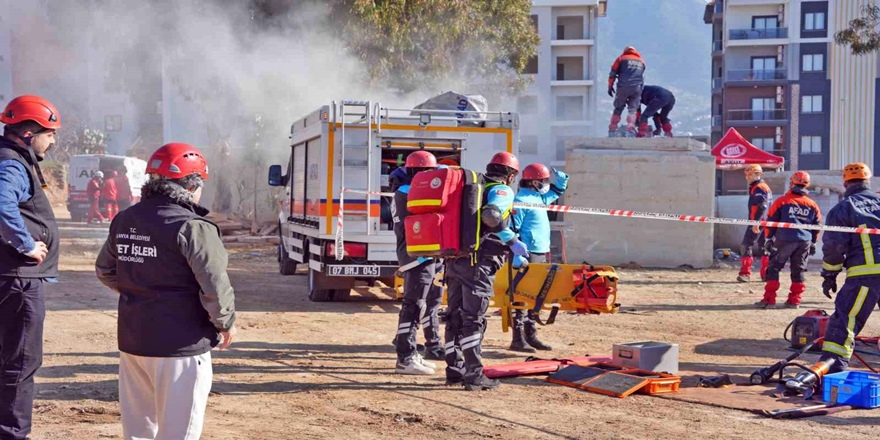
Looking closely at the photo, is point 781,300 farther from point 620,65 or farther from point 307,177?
point 307,177

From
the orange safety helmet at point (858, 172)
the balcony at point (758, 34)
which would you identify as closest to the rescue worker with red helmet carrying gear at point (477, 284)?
the orange safety helmet at point (858, 172)

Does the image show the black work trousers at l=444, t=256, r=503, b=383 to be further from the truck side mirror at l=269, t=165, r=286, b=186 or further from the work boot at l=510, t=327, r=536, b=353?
the truck side mirror at l=269, t=165, r=286, b=186

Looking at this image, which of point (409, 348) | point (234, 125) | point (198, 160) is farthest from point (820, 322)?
point (234, 125)

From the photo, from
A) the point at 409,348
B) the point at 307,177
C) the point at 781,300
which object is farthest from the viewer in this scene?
the point at 781,300

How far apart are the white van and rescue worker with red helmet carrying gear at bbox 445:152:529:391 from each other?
1007 inches

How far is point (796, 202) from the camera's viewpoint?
12703mm

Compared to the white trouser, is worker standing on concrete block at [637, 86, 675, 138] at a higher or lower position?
higher

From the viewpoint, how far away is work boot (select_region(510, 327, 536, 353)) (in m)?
9.34

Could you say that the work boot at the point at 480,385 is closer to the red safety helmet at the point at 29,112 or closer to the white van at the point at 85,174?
the red safety helmet at the point at 29,112

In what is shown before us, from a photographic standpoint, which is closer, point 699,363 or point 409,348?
point 409,348

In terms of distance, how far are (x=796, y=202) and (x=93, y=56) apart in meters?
14.1

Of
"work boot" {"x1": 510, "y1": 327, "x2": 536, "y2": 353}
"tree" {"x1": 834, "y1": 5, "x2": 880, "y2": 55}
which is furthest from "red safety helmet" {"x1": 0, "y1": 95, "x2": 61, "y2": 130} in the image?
"tree" {"x1": 834, "y1": 5, "x2": 880, "y2": 55}

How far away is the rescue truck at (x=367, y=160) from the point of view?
11961 millimetres

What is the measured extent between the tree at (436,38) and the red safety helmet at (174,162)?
61.2ft
